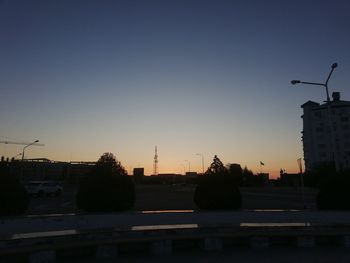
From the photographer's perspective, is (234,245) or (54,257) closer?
(54,257)

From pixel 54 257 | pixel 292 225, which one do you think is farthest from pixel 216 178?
pixel 54 257

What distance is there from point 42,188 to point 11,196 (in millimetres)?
37037

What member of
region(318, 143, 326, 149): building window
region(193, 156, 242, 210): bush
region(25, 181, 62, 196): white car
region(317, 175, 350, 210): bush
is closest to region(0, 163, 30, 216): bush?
region(193, 156, 242, 210): bush

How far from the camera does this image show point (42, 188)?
1844 inches

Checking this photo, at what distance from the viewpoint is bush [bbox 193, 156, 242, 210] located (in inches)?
577

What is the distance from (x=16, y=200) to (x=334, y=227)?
8.42 m

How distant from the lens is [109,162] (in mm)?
14211

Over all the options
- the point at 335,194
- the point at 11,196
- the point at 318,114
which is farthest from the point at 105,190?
the point at 318,114

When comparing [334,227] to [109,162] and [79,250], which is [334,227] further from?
[109,162]

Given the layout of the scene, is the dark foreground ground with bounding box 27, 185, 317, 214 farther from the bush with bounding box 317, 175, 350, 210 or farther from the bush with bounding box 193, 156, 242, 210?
the bush with bounding box 317, 175, 350, 210

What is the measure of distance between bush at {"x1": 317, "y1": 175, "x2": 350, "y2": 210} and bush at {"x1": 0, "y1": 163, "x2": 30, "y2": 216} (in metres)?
10.2

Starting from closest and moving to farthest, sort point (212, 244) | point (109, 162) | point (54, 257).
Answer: point (54, 257) → point (212, 244) → point (109, 162)

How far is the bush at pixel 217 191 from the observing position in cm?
1465

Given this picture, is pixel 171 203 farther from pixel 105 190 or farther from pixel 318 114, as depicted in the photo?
pixel 318 114
